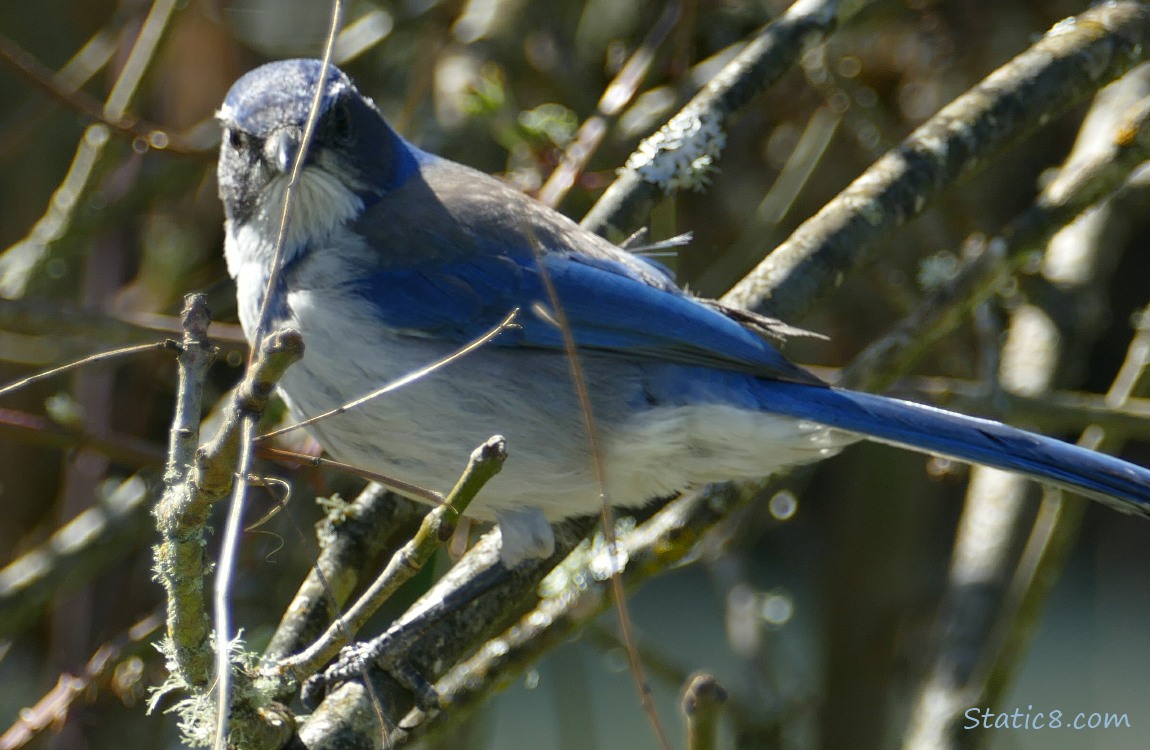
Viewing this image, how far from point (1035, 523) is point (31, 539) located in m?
3.49

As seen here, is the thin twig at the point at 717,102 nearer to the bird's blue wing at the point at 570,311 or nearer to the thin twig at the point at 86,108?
the bird's blue wing at the point at 570,311

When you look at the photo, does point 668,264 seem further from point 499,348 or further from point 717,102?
point 499,348

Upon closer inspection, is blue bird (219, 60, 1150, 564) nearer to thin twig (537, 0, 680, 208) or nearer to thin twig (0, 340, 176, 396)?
thin twig (537, 0, 680, 208)

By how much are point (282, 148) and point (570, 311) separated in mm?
796

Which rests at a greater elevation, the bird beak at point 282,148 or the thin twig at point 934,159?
the thin twig at point 934,159

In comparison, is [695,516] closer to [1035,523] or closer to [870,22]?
[1035,523]

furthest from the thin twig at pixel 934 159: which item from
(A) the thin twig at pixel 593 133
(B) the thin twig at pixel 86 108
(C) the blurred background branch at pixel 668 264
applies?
(B) the thin twig at pixel 86 108

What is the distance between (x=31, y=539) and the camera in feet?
13.8

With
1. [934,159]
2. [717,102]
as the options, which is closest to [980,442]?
[934,159]

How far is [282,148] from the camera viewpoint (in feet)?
9.16

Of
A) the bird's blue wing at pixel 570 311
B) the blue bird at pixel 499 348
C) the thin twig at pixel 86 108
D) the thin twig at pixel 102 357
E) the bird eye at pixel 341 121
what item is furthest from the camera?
the thin twig at pixel 86 108

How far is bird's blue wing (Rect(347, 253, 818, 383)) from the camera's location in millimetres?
2816

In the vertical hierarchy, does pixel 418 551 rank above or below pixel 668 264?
below

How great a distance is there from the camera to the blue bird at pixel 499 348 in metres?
2.71
